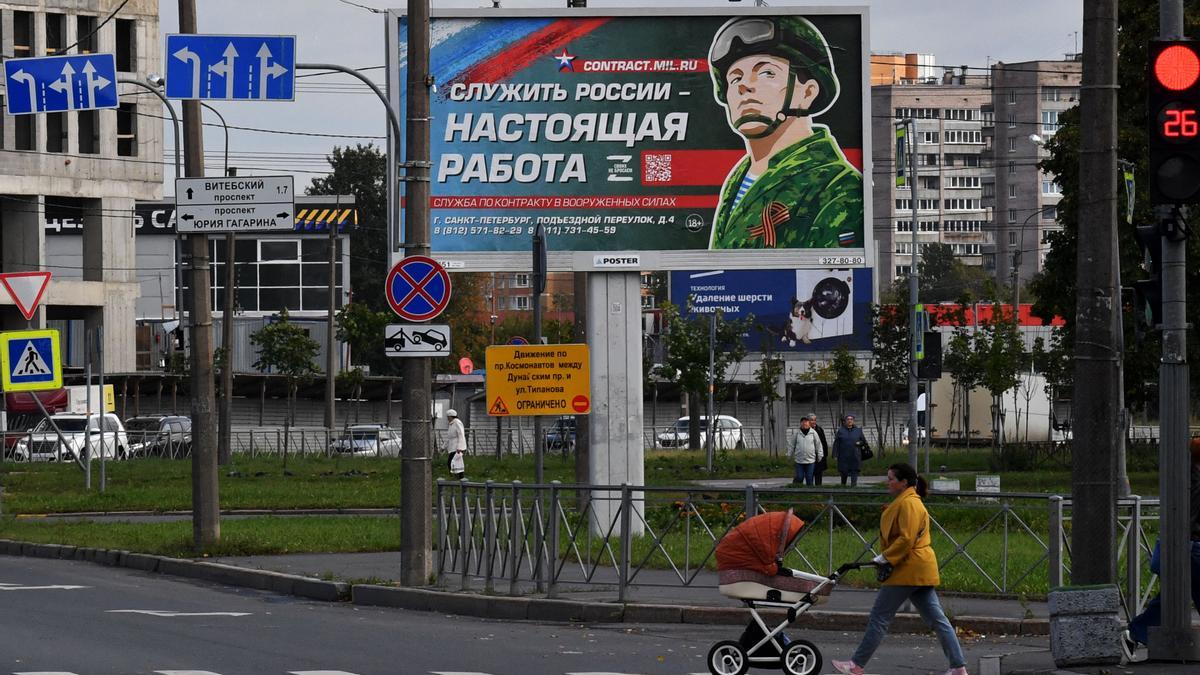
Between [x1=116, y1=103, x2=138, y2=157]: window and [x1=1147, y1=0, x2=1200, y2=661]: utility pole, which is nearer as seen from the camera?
[x1=1147, y1=0, x2=1200, y2=661]: utility pole

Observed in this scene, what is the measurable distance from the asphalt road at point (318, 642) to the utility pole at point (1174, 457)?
5.38 feet

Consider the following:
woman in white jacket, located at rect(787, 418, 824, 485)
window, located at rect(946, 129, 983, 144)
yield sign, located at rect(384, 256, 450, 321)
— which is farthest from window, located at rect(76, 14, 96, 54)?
window, located at rect(946, 129, 983, 144)

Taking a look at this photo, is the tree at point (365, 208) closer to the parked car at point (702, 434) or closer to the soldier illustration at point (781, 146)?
the parked car at point (702, 434)

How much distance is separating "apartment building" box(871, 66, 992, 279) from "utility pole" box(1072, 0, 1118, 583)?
111 metres

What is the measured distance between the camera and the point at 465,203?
894 inches

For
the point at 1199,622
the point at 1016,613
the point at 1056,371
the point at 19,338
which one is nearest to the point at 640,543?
the point at 1016,613

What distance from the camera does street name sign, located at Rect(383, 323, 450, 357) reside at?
17.1 meters

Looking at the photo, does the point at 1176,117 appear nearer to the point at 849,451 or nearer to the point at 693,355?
the point at 849,451

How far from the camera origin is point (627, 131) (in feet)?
74.6

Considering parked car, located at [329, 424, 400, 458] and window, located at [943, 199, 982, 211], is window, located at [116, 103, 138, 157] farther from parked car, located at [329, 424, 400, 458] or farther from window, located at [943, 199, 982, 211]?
window, located at [943, 199, 982, 211]

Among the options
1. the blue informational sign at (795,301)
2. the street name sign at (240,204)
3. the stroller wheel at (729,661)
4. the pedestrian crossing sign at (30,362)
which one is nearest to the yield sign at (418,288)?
the street name sign at (240,204)

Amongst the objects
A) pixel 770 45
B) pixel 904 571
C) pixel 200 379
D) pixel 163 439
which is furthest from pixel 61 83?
pixel 163 439

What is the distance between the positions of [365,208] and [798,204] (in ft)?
305

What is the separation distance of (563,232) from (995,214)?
114 m
